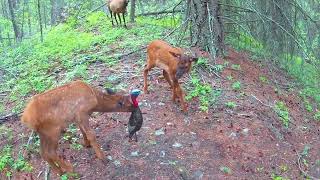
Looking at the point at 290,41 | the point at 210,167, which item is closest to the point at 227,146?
the point at 210,167

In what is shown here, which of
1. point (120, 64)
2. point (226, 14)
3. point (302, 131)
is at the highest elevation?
point (226, 14)

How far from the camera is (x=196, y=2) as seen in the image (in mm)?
10734

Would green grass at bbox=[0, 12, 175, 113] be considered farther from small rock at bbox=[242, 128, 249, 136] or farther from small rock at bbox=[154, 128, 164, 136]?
small rock at bbox=[242, 128, 249, 136]

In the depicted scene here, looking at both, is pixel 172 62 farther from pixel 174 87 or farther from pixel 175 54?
pixel 174 87

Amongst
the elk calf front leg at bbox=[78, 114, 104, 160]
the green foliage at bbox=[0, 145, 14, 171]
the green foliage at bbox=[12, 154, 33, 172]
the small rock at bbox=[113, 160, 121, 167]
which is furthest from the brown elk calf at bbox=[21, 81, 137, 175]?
the green foliage at bbox=[0, 145, 14, 171]

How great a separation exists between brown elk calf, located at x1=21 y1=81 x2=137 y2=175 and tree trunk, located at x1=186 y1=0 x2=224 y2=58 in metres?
4.14

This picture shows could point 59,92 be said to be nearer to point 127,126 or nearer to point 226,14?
point 127,126

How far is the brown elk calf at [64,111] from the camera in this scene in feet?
21.2

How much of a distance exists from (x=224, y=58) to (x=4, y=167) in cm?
607

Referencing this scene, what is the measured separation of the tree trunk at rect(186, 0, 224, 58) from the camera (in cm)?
1070

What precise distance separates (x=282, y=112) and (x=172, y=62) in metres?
2.68

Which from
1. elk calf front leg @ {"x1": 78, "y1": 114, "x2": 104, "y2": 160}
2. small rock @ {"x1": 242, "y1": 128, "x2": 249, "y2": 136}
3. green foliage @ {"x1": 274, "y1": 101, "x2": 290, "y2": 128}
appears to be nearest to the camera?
elk calf front leg @ {"x1": 78, "y1": 114, "x2": 104, "y2": 160}

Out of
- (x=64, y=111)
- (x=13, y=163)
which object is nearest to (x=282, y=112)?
(x=64, y=111)

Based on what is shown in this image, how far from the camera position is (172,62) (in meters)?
8.38
